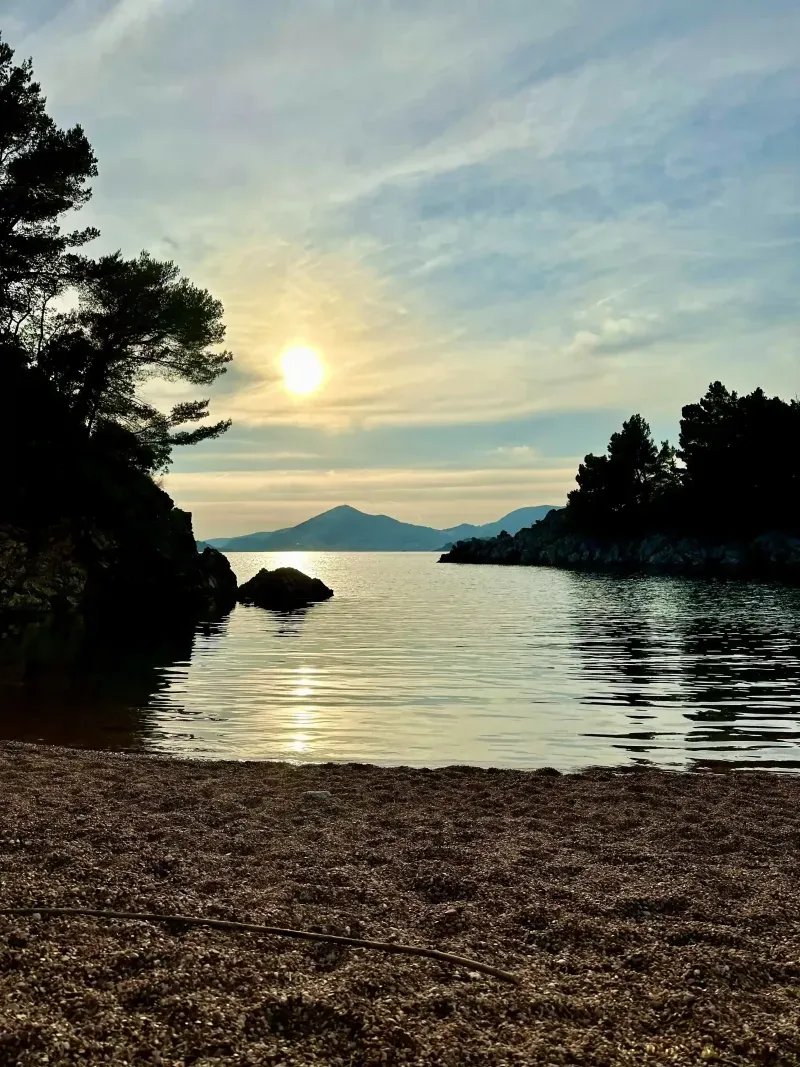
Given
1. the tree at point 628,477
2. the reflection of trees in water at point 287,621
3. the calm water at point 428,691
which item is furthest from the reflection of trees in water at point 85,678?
the tree at point 628,477

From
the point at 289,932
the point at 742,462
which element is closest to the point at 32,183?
the point at 289,932

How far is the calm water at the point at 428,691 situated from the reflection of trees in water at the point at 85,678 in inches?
3.6

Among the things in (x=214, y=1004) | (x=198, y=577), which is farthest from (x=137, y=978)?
(x=198, y=577)

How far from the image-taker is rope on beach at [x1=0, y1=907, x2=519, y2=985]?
4965 mm

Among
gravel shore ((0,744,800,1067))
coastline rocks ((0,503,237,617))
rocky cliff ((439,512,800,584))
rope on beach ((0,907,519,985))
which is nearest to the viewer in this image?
gravel shore ((0,744,800,1067))

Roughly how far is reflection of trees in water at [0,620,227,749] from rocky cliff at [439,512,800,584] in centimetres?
6668

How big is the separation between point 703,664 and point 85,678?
19.4 m

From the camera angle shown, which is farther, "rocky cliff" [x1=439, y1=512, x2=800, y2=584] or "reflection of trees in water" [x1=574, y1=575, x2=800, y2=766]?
"rocky cliff" [x1=439, y1=512, x2=800, y2=584]

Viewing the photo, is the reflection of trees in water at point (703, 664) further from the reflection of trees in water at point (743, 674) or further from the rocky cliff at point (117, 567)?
Answer: the rocky cliff at point (117, 567)

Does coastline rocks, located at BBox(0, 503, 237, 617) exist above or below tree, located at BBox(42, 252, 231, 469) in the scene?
below

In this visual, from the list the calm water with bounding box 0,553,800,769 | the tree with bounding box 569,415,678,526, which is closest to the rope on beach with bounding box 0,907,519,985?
the calm water with bounding box 0,553,800,769

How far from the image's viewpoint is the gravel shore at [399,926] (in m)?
4.07

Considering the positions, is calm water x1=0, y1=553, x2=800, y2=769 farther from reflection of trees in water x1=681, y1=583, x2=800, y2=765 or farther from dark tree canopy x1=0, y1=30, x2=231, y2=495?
dark tree canopy x1=0, y1=30, x2=231, y2=495

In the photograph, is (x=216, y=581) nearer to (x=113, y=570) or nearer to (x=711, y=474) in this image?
(x=113, y=570)
